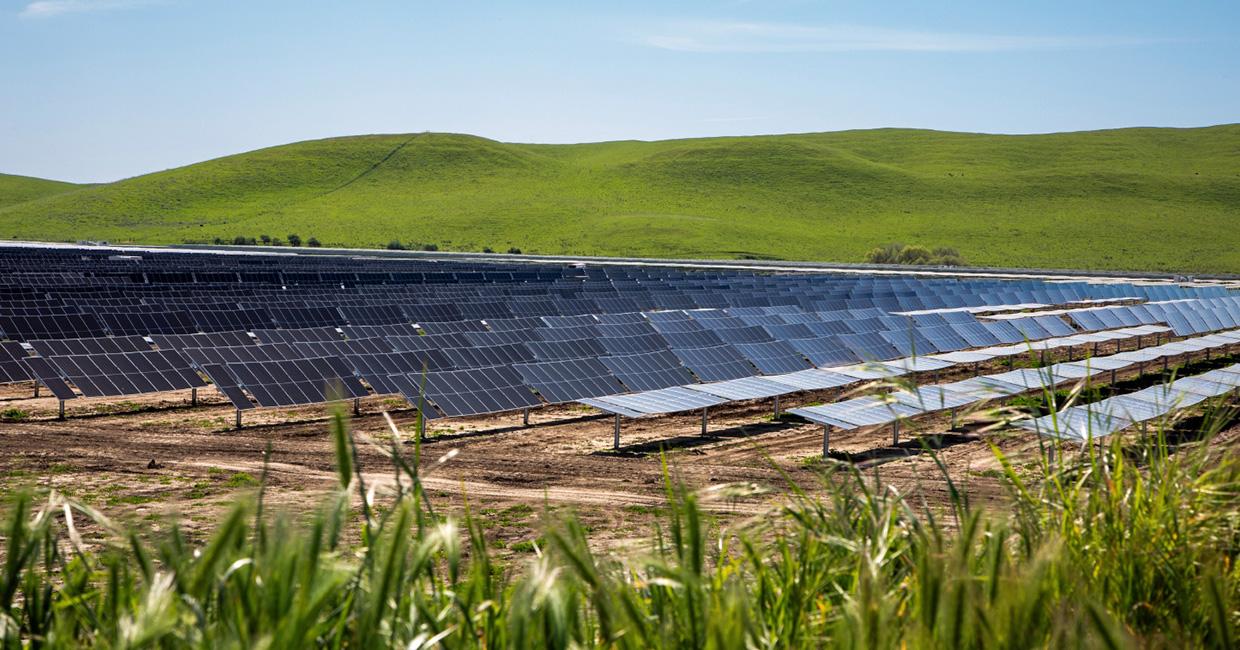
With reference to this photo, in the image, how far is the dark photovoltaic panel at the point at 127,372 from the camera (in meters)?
24.0

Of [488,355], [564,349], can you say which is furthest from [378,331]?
[564,349]

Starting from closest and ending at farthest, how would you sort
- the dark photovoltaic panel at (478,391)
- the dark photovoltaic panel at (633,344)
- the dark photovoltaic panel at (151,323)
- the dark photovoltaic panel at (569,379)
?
the dark photovoltaic panel at (478,391)
the dark photovoltaic panel at (569,379)
the dark photovoltaic panel at (633,344)
the dark photovoltaic panel at (151,323)

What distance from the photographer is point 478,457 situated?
21.0m

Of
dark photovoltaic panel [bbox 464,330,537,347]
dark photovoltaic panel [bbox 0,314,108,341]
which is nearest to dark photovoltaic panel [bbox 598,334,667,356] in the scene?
dark photovoltaic panel [bbox 464,330,537,347]

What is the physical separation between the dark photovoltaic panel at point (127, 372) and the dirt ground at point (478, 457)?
0.68m

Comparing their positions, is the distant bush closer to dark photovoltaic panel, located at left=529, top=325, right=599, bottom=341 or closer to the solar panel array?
the solar panel array

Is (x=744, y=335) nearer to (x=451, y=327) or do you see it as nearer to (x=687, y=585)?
(x=451, y=327)

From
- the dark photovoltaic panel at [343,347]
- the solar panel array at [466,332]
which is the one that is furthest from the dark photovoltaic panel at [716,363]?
the dark photovoltaic panel at [343,347]

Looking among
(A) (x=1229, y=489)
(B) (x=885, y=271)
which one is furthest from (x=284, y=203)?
(A) (x=1229, y=489)

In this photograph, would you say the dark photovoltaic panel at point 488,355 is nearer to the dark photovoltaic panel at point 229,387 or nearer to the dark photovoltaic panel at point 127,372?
the dark photovoltaic panel at point 229,387

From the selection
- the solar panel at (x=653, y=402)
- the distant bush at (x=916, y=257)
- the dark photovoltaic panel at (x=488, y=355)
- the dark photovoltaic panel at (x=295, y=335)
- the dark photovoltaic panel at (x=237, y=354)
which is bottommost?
the solar panel at (x=653, y=402)

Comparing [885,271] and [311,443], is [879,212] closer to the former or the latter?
[885,271]

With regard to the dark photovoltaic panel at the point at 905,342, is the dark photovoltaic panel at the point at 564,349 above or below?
above

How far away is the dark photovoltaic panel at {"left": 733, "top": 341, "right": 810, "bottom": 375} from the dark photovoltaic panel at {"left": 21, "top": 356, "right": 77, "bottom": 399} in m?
15.6
